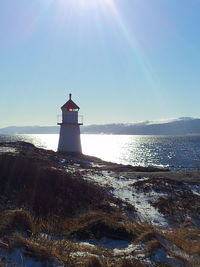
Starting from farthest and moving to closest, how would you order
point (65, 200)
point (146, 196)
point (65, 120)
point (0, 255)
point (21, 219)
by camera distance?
point (65, 120), point (146, 196), point (65, 200), point (21, 219), point (0, 255)

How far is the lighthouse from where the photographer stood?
4838 cm

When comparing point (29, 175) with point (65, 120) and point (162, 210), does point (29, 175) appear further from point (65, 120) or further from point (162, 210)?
point (65, 120)

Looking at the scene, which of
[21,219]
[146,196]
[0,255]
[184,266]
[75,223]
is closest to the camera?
[0,255]

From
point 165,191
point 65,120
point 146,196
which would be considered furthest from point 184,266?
point 65,120

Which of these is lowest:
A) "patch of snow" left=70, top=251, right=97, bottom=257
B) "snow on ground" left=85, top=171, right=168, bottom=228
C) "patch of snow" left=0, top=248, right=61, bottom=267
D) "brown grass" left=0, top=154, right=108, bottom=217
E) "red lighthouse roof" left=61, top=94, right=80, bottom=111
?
"snow on ground" left=85, top=171, right=168, bottom=228

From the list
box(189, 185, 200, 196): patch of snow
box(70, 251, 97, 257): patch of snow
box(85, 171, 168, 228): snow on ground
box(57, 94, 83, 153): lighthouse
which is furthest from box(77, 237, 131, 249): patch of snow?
box(57, 94, 83, 153): lighthouse

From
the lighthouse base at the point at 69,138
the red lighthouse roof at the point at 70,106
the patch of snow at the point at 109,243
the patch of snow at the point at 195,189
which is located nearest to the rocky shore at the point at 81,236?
the patch of snow at the point at 109,243

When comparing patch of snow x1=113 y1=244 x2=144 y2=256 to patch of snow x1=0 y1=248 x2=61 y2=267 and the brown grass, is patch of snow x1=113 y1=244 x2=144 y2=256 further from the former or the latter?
the brown grass

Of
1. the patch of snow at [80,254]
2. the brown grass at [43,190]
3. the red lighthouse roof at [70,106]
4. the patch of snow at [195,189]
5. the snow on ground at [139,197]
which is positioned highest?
the red lighthouse roof at [70,106]

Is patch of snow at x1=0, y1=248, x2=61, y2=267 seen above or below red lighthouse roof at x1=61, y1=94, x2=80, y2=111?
below

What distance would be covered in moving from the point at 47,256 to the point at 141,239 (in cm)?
A: 253

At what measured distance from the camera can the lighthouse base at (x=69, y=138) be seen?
48.8 meters

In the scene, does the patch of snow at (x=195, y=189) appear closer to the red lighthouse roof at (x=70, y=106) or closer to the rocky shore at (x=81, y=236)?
the rocky shore at (x=81, y=236)

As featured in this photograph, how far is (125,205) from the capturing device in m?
16.5
